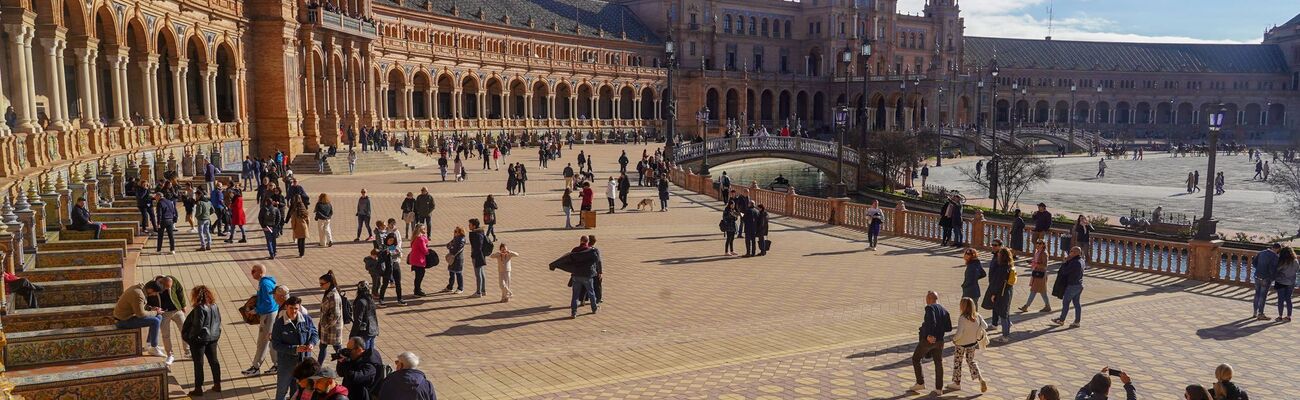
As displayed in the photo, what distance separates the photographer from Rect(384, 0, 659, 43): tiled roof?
71938 millimetres

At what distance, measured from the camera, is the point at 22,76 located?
67.6 feet

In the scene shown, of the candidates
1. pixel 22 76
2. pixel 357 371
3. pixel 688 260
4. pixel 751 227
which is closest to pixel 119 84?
pixel 22 76

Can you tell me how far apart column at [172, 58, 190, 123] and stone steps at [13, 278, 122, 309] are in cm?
2296

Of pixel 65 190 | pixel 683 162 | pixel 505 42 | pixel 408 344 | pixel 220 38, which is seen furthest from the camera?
pixel 505 42

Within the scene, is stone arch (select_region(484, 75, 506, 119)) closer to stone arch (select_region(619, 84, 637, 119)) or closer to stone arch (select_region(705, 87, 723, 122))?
stone arch (select_region(619, 84, 637, 119))

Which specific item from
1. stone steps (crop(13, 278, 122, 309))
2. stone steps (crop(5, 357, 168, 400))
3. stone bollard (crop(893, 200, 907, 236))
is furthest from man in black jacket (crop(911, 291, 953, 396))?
stone bollard (crop(893, 200, 907, 236))

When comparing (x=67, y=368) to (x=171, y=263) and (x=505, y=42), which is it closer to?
(x=171, y=263)

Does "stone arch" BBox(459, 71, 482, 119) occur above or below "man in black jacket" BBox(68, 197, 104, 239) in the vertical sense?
above

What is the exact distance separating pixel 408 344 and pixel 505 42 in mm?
62804

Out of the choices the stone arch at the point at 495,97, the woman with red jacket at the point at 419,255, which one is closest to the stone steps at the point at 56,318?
the woman with red jacket at the point at 419,255

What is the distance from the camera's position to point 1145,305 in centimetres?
1515

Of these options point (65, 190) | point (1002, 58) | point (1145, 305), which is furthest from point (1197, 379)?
point (1002, 58)

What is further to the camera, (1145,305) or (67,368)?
(1145,305)

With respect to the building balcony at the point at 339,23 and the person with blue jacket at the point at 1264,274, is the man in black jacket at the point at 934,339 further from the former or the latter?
the building balcony at the point at 339,23
